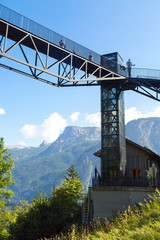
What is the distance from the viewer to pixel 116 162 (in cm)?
2781

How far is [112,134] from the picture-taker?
2872 cm

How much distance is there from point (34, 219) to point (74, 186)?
55.5 feet

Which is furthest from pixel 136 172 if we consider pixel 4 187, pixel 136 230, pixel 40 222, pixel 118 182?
pixel 136 230

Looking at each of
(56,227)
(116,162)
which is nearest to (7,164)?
(56,227)

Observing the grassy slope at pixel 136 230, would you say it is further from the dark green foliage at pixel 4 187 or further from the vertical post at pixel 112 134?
the dark green foliage at pixel 4 187

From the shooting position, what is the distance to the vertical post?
27.8m

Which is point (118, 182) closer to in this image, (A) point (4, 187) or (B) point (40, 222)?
(B) point (40, 222)

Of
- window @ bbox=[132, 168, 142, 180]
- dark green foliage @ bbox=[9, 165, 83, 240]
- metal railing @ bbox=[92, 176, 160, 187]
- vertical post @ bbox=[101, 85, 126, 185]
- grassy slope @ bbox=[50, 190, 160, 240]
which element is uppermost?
vertical post @ bbox=[101, 85, 126, 185]

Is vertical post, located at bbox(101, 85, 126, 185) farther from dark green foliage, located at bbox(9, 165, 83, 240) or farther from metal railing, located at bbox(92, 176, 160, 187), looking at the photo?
dark green foliage, located at bbox(9, 165, 83, 240)

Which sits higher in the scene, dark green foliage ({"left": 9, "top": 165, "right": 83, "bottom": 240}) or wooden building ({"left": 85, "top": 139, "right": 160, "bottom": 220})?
wooden building ({"left": 85, "top": 139, "right": 160, "bottom": 220})

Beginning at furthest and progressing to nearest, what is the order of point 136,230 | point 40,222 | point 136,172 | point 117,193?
point 136,172 → point 40,222 → point 117,193 → point 136,230

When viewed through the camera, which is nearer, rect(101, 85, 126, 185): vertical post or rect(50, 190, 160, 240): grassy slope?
rect(50, 190, 160, 240): grassy slope

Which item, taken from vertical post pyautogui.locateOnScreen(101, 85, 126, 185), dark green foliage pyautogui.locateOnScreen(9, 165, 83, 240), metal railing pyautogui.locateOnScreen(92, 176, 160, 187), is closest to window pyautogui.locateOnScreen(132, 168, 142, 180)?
vertical post pyautogui.locateOnScreen(101, 85, 126, 185)

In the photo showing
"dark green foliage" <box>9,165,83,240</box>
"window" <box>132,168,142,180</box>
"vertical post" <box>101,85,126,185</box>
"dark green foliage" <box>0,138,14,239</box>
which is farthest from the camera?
"window" <box>132,168,142,180</box>
